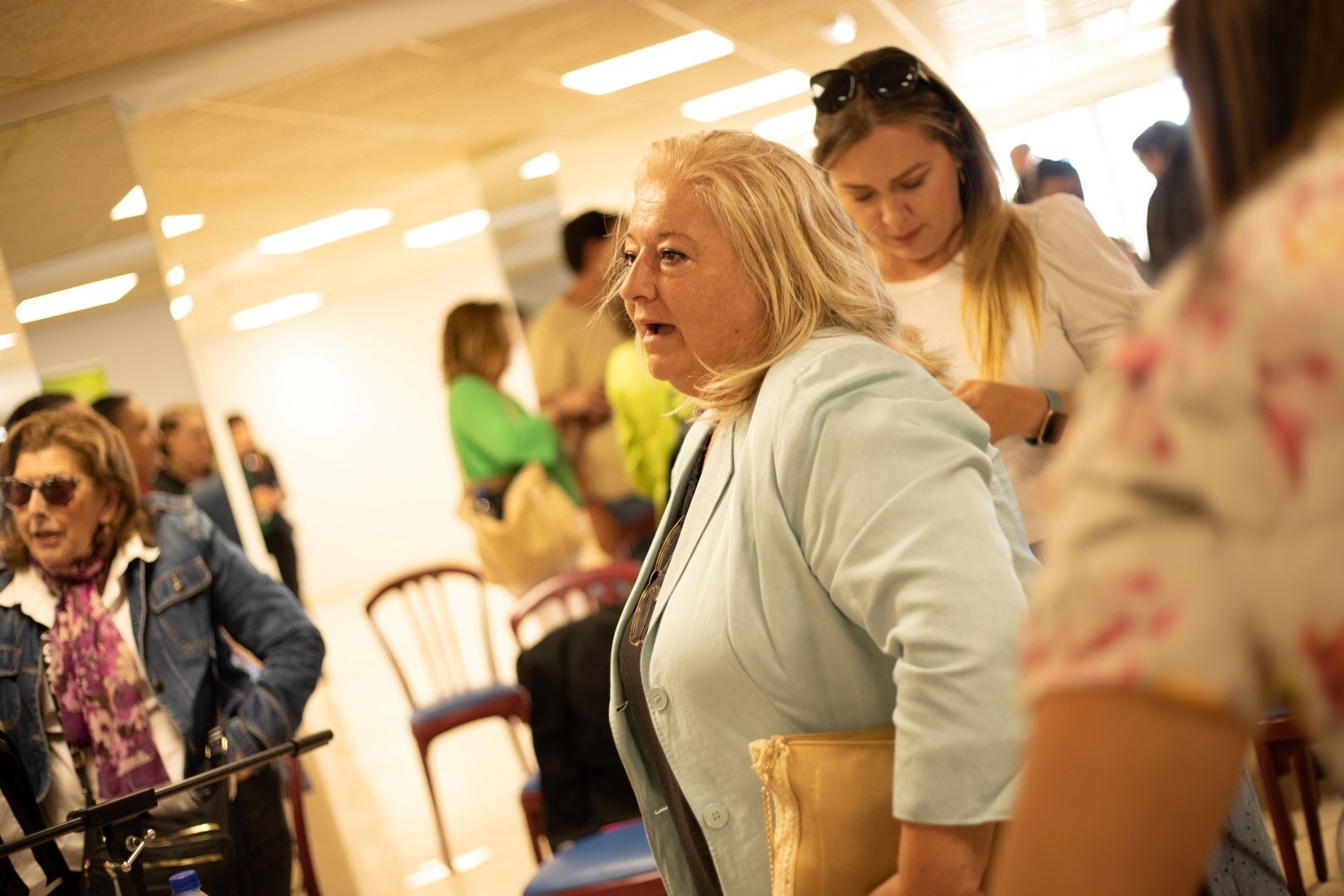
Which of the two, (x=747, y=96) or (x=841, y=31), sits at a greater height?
(x=747, y=96)

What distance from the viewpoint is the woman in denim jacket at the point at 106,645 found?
2.35 m

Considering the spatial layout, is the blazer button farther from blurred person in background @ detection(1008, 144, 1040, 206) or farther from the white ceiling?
blurred person in background @ detection(1008, 144, 1040, 206)

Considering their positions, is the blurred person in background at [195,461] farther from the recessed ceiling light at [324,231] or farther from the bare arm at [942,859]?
the recessed ceiling light at [324,231]

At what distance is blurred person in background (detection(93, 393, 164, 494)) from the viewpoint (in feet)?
9.74

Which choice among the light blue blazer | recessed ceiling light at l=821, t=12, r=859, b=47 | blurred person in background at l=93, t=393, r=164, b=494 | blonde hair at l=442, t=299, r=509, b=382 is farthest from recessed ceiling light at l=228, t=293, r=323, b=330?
the light blue blazer

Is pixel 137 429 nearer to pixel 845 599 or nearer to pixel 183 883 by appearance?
pixel 183 883

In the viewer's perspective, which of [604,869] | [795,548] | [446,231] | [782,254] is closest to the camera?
[795,548]

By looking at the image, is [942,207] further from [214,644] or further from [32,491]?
[32,491]

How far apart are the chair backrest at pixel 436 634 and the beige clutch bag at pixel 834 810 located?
304cm

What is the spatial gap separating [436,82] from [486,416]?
5.01ft

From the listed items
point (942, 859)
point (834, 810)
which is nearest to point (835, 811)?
point (834, 810)

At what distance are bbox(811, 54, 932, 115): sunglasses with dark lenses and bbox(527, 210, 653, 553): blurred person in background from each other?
256 cm

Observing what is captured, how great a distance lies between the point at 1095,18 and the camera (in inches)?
267

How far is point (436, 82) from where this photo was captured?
5.01m
